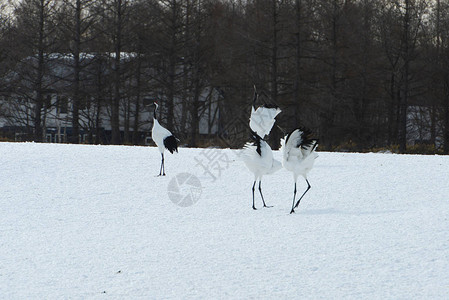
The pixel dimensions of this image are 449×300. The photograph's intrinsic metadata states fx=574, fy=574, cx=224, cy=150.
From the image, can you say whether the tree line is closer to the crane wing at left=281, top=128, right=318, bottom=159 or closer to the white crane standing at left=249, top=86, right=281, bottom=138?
the white crane standing at left=249, top=86, right=281, bottom=138

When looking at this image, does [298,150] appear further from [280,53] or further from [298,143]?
[280,53]

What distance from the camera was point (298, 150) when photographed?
330 inches

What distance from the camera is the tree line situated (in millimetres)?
31281

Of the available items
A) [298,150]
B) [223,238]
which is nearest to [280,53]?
[298,150]

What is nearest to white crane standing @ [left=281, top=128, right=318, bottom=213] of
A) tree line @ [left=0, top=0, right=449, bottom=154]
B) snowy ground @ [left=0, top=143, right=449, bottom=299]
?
snowy ground @ [left=0, top=143, right=449, bottom=299]

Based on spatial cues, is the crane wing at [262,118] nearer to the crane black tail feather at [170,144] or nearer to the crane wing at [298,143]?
the crane black tail feather at [170,144]

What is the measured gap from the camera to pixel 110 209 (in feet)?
30.6

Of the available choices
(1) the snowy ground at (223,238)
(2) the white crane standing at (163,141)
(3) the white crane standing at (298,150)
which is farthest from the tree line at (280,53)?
(3) the white crane standing at (298,150)

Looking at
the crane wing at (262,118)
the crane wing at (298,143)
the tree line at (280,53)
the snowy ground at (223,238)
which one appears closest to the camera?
the snowy ground at (223,238)

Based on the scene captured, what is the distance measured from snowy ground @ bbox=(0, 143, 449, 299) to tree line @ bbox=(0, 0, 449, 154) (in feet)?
62.7

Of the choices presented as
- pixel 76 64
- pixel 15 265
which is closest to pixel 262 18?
pixel 76 64

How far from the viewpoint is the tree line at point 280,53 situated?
31281mm

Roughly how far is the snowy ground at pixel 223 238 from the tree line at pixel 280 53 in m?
19.1

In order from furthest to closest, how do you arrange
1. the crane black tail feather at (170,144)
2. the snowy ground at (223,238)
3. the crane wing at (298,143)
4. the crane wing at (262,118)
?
the crane black tail feather at (170,144) → the crane wing at (262,118) → the crane wing at (298,143) → the snowy ground at (223,238)
